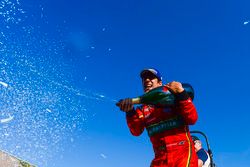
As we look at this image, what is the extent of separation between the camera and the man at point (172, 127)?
4.45 m

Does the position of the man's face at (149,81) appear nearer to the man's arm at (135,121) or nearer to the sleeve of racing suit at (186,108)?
the man's arm at (135,121)

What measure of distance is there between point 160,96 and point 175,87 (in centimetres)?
26

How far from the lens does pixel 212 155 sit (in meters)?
7.59

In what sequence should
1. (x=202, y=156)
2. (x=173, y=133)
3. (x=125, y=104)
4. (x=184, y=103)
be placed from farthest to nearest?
(x=202, y=156) < (x=125, y=104) < (x=173, y=133) < (x=184, y=103)

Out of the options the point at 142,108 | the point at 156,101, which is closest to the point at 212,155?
the point at 142,108

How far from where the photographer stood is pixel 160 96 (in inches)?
183

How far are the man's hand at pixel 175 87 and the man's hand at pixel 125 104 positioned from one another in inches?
23.3

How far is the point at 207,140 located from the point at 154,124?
11.5ft

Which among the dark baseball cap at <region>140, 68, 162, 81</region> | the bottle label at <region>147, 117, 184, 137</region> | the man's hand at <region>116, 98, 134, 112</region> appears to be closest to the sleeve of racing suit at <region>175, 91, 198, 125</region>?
the bottle label at <region>147, 117, 184, 137</region>

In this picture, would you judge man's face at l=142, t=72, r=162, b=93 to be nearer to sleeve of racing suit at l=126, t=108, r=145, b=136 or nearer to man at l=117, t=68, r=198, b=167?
man at l=117, t=68, r=198, b=167

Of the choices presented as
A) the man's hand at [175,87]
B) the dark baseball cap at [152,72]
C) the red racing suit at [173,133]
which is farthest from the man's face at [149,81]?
the man's hand at [175,87]

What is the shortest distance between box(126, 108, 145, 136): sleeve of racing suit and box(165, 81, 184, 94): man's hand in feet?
2.71

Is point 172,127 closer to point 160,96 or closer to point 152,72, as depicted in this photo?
point 160,96

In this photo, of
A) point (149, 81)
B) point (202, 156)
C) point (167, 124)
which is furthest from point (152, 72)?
point (202, 156)
